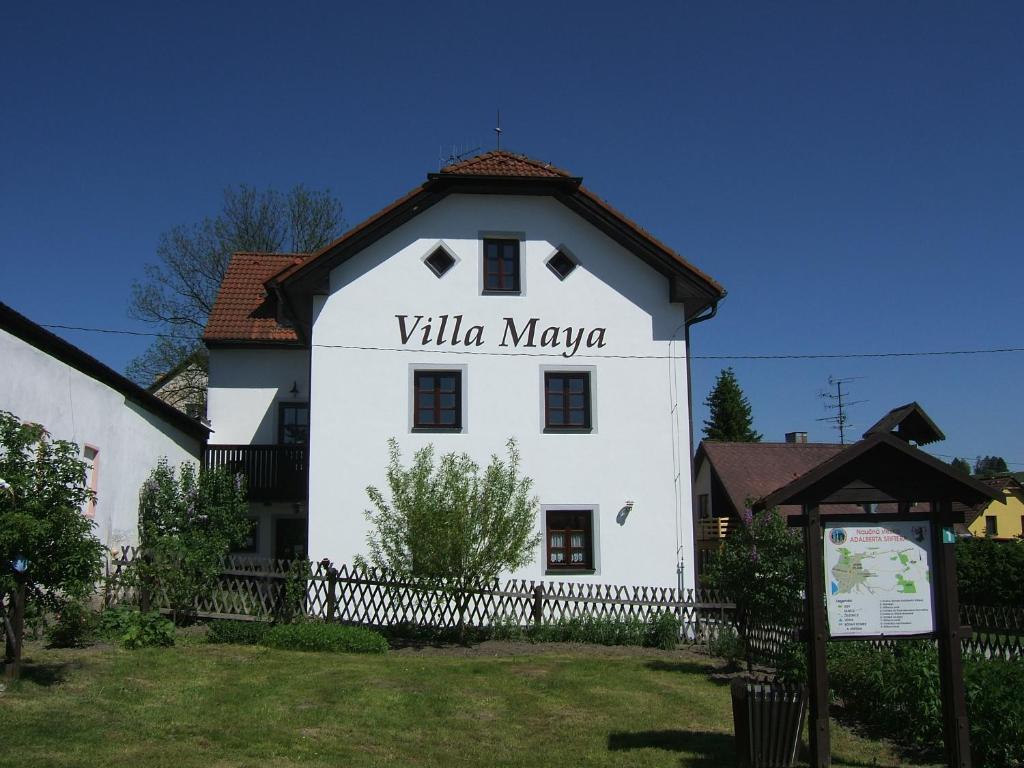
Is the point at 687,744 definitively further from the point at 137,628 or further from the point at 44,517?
the point at 137,628

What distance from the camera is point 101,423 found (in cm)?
1677

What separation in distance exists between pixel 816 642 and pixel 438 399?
1234cm

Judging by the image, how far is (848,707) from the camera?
11.3m

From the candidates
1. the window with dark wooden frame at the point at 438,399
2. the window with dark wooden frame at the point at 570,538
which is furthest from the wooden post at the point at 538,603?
the window with dark wooden frame at the point at 438,399

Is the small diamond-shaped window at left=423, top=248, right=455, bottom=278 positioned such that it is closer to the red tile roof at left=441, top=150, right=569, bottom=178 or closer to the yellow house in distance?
the red tile roof at left=441, top=150, right=569, bottom=178

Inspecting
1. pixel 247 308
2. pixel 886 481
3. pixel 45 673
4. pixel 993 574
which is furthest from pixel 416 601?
pixel 993 574

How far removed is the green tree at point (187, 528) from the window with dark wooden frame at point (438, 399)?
467 cm

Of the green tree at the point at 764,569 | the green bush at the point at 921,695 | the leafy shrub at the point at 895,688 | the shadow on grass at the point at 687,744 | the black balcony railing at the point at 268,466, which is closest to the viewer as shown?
the green bush at the point at 921,695

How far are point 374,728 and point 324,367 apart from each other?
10.8 metres

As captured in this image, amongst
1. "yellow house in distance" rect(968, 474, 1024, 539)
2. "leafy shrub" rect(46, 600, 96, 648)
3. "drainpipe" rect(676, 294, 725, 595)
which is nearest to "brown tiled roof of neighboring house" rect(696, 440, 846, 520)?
"yellow house in distance" rect(968, 474, 1024, 539)

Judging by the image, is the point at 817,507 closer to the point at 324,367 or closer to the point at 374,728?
the point at 374,728

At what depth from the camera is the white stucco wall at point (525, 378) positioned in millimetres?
19422

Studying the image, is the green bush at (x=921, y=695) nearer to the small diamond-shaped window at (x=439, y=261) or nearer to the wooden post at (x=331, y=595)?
the wooden post at (x=331, y=595)

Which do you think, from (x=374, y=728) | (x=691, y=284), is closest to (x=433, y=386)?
(x=691, y=284)
